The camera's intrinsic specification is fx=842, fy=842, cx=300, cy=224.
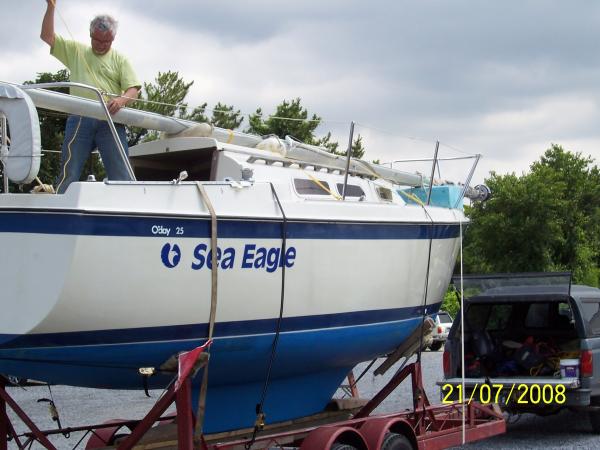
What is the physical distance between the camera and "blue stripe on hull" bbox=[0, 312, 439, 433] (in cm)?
551

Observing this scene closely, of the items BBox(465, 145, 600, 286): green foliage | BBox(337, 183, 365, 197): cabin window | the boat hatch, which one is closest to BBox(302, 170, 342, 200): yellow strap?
BBox(337, 183, 365, 197): cabin window

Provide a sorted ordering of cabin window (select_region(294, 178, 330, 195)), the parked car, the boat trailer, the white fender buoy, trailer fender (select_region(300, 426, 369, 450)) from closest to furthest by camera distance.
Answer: the white fender buoy, the boat trailer, trailer fender (select_region(300, 426, 369, 450)), cabin window (select_region(294, 178, 330, 195)), the parked car

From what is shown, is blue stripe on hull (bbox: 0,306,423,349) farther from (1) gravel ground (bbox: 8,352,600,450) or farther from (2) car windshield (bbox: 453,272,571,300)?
(2) car windshield (bbox: 453,272,571,300)

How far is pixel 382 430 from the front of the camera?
665cm

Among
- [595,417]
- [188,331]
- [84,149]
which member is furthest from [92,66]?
[595,417]

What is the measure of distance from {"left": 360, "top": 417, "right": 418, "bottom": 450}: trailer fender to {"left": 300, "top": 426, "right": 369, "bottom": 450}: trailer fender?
91 millimetres

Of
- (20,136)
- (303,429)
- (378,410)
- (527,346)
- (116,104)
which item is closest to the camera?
(20,136)

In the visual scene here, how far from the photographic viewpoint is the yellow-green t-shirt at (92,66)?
678 centimetres

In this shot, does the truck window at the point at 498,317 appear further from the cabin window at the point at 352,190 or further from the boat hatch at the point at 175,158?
the boat hatch at the point at 175,158

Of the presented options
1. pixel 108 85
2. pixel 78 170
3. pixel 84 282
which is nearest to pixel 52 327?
pixel 84 282

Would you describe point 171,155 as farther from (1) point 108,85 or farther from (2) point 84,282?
(2) point 84,282

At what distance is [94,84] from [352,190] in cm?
249
